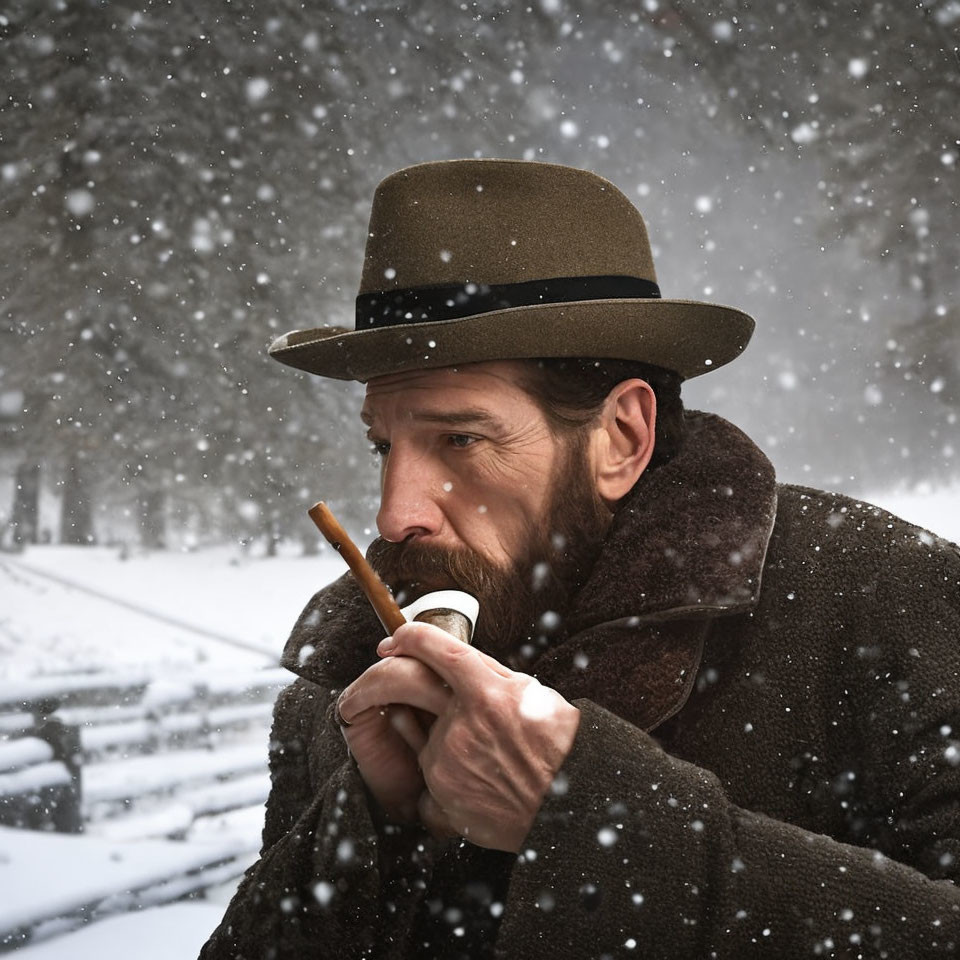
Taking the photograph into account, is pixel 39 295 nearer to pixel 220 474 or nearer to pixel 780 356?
pixel 220 474

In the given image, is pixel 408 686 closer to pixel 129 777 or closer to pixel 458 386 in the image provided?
pixel 458 386

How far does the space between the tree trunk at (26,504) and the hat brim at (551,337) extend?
10070 mm

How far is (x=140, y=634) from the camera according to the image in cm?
989

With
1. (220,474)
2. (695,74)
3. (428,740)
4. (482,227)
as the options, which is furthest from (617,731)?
(220,474)

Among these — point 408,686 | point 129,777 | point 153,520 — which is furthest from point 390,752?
point 153,520

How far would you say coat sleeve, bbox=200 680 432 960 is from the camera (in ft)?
4.47

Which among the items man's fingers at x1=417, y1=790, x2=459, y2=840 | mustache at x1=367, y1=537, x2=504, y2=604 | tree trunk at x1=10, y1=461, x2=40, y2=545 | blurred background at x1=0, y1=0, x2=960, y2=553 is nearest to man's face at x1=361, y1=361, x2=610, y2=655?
mustache at x1=367, y1=537, x2=504, y2=604

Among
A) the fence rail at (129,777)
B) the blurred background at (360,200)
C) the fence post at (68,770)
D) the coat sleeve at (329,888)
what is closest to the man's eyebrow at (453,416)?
the coat sleeve at (329,888)

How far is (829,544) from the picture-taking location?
1.55m

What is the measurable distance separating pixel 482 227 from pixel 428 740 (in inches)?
33.5

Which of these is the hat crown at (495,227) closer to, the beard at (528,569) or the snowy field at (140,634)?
the beard at (528,569)

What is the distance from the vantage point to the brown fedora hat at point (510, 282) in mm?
1482

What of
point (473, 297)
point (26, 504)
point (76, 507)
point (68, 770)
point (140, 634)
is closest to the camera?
point (473, 297)

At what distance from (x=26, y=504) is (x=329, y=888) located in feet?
36.6
